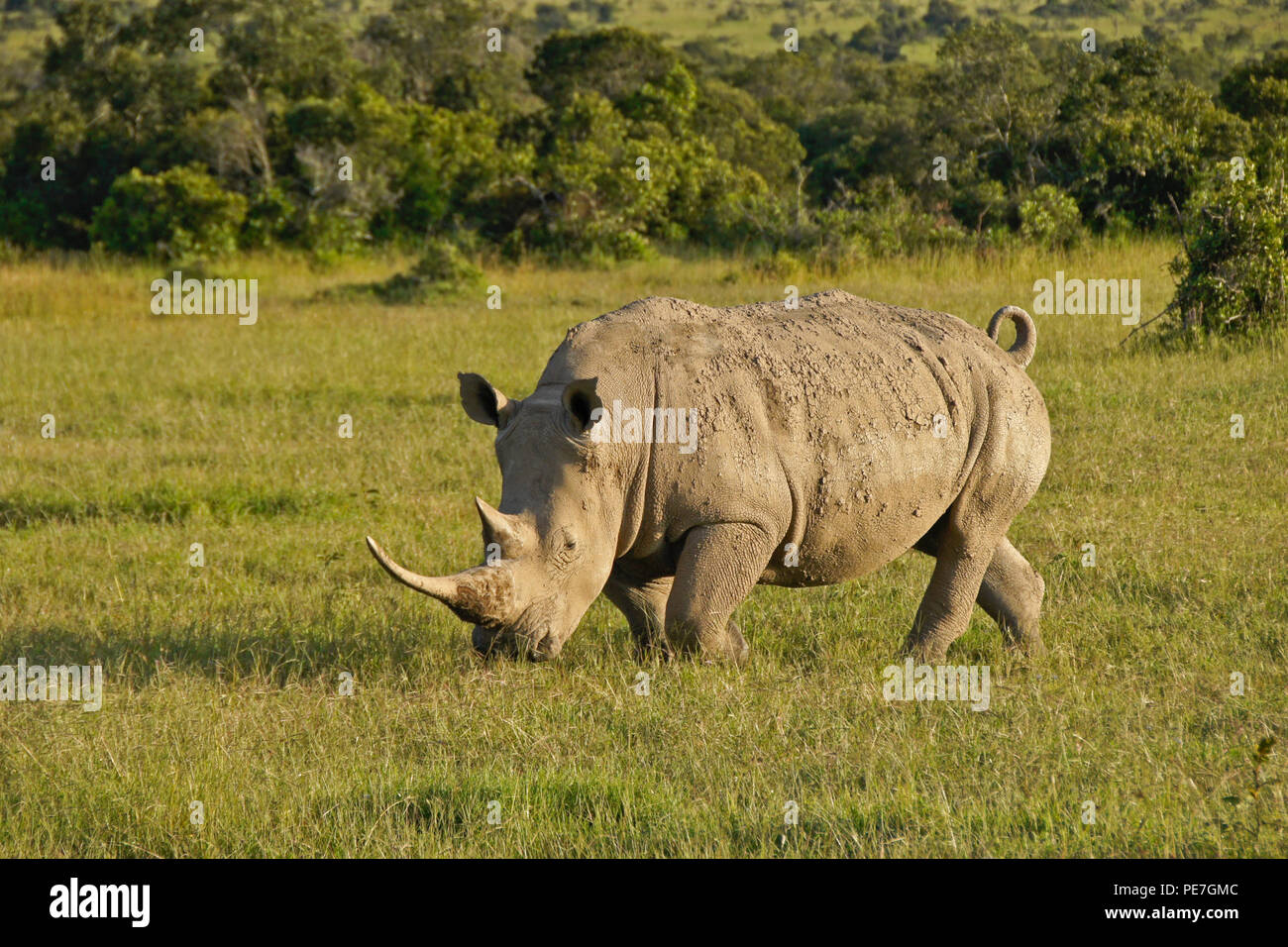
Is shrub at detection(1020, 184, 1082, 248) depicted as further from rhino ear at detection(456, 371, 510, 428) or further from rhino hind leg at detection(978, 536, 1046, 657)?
rhino ear at detection(456, 371, 510, 428)

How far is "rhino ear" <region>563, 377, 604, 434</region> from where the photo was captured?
559 cm

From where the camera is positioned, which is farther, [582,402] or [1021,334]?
[1021,334]

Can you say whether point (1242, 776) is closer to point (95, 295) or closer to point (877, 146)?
point (95, 295)

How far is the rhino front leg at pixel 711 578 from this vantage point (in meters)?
5.86

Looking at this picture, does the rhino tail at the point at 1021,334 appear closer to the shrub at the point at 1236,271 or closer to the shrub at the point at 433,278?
the shrub at the point at 1236,271

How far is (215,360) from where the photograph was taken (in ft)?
49.8

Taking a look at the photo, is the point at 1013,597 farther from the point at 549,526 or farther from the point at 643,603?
the point at 549,526

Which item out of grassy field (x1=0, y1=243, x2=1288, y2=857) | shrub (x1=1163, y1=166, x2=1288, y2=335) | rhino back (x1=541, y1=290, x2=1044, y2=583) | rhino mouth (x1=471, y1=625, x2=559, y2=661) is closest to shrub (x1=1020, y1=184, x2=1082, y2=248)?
shrub (x1=1163, y1=166, x2=1288, y2=335)

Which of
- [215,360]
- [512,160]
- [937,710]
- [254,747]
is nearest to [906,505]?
[937,710]

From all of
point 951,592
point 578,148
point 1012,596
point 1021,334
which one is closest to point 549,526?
point 951,592

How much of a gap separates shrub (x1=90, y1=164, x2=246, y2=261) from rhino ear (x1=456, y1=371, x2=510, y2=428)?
17448mm

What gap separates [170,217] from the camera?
74.1 ft

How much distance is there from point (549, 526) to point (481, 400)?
708mm

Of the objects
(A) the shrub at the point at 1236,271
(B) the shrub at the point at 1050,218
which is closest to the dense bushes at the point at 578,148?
(B) the shrub at the point at 1050,218
